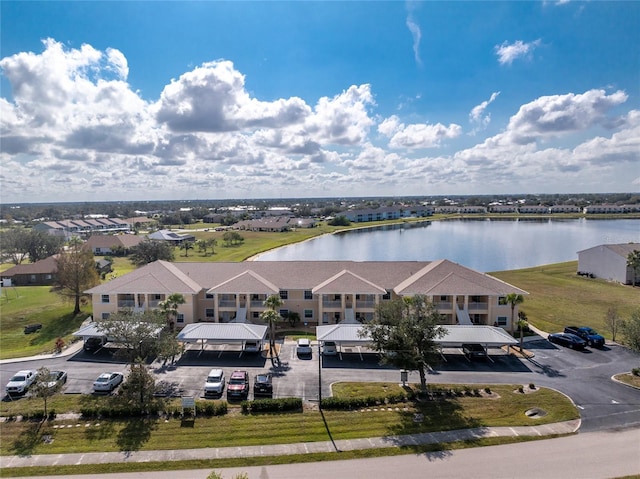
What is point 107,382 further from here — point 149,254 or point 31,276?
point 31,276

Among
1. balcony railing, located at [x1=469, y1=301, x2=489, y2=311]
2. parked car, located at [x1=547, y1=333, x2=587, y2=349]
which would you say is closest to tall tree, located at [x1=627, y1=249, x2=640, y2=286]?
parked car, located at [x1=547, y1=333, x2=587, y2=349]

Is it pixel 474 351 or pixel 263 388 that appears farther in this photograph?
pixel 474 351

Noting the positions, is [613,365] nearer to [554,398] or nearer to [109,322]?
[554,398]

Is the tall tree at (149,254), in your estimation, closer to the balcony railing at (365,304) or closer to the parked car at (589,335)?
the balcony railing at (365,304)

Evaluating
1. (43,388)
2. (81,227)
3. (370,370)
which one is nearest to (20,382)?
(43,388)

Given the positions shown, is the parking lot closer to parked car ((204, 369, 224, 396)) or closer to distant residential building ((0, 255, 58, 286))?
parked car ((204, 369, 224, 396))
